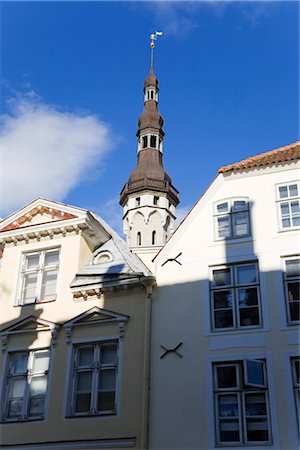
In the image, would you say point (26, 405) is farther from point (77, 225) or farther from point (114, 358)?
point (77, 225)

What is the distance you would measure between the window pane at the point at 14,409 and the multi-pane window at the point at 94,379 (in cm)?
158

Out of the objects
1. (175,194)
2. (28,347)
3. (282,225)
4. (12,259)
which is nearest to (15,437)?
(28,347)

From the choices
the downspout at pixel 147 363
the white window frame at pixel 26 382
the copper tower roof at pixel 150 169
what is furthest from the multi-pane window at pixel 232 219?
the copper tower roof at pixel 150 169

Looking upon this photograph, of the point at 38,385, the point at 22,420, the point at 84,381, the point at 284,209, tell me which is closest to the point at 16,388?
the point at 38,385

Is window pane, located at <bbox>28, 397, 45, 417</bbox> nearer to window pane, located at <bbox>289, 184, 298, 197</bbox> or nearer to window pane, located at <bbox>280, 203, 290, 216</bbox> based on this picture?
window pane, located at <bbox>280, 203, 290, 216</bbox>

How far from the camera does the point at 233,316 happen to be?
14086 mm

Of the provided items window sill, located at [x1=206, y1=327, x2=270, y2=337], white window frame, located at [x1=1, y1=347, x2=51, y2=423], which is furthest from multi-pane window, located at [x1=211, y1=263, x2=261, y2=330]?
white window frame, located at [x1=1, y1=347, x2=51, y2=423]

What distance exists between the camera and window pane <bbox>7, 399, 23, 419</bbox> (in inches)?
592

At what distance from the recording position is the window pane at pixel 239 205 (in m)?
15.5

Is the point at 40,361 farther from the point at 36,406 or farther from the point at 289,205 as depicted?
the point at 289,205

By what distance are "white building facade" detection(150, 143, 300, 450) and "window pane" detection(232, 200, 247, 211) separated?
0.03m

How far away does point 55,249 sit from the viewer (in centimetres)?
1712

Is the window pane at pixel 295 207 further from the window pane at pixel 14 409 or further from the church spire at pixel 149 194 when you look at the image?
the church spire at pixel 149 194

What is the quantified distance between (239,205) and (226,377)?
471 centimetres
